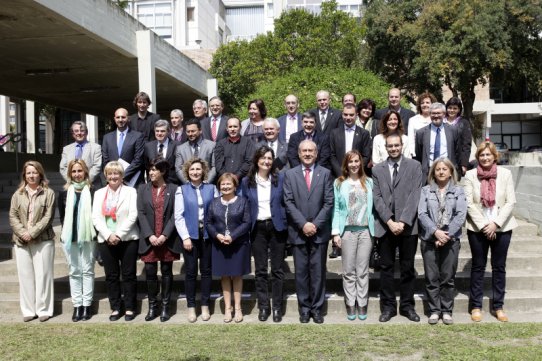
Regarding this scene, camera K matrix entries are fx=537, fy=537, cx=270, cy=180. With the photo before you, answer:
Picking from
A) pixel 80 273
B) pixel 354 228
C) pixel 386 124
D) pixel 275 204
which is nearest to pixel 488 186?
pixel 386 124

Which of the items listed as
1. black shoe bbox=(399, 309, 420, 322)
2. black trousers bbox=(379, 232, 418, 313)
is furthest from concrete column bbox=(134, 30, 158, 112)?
black shoe bbox=(399, 309, 420, 322)

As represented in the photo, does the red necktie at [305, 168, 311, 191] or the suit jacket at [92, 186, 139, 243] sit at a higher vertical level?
the red necktie at [305, 168, 311, 191]

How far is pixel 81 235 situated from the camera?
605 cm

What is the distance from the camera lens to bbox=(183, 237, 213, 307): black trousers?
597 centimetres

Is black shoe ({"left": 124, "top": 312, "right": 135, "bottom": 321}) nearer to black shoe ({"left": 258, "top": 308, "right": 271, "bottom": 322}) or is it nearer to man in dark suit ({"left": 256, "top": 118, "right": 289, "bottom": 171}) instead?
black shoe ({"left": 258, "top": 308, "right": 271, "bottom": 322})

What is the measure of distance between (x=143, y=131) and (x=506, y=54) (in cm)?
1656

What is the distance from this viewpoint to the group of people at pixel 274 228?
573 cm

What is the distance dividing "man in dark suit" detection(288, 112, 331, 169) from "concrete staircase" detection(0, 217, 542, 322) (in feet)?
4.55

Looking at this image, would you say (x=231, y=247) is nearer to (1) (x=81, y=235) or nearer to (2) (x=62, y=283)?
(1) (x=81, y=235)

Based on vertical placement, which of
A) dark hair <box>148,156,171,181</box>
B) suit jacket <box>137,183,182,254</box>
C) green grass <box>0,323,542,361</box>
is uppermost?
dark hair <box>148,156,171,181</box>

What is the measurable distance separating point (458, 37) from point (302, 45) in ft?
21.3

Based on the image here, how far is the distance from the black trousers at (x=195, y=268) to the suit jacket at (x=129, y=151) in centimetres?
149

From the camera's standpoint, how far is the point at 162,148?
6.84 metres

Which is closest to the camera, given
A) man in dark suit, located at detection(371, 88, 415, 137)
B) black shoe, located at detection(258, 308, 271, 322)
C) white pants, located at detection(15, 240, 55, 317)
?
black shoe, located at detection(258, 308, 271, 322)
